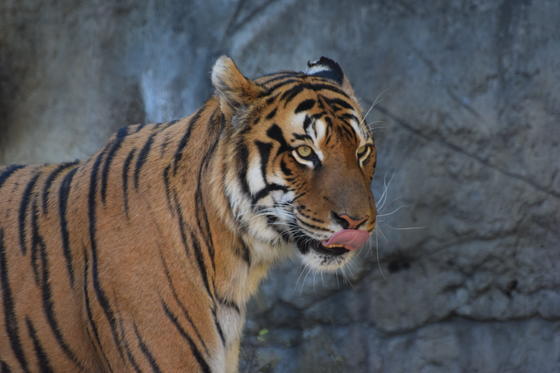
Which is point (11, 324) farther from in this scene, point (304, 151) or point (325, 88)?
point (325, 88)

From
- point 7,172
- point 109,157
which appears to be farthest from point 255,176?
point 7,172

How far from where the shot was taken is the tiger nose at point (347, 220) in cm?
227

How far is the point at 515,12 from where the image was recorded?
138 inches

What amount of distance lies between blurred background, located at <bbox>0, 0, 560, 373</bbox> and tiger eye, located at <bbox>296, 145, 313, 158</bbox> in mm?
1329

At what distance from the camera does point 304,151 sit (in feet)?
7.61

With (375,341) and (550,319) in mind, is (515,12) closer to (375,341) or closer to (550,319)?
(550,319)

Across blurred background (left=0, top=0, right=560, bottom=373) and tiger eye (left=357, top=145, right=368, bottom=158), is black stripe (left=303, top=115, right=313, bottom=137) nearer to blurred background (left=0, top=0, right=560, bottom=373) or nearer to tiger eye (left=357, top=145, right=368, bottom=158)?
tiger eye (left=357, top=145, right=368, bottom=158)

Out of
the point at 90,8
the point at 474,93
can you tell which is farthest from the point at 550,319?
the point at 90,8

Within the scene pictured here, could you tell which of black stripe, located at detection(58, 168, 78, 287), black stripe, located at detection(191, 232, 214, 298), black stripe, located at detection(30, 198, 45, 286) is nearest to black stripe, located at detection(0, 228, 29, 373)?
black stripe, located at detection(30, 198, 45, 286)

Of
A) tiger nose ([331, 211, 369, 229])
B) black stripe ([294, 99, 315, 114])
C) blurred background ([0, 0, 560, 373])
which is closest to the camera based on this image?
tiger nose ([331, 211, 369, 229])

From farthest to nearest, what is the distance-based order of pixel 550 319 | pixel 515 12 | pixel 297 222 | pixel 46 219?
1. pixel 550 319
2. pixel 515 12
3. pixel 46 219
4. pixel 297 222

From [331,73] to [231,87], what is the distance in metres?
0.49

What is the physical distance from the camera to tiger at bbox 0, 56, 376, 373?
2332mm

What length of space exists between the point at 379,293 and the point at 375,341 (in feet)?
0.89
